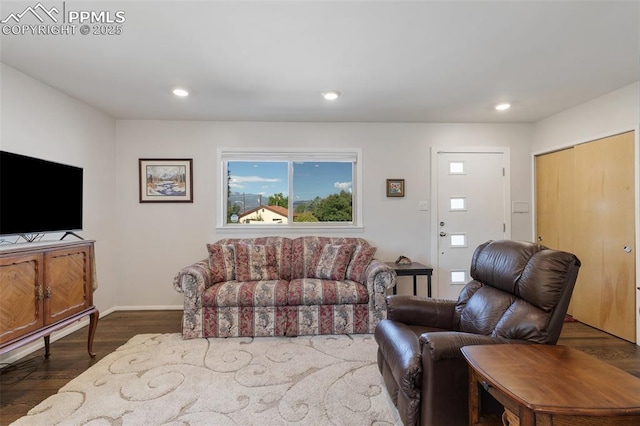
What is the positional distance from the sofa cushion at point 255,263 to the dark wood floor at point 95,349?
919 millimetres

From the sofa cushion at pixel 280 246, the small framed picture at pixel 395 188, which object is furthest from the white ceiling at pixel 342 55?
the sofa cushion at pixel 280 246

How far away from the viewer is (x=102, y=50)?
2.15m

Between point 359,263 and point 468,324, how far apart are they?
1471 mm

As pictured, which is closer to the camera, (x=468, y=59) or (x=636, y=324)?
(x=468, y=59)

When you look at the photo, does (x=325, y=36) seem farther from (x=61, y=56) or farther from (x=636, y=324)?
(x=636, y=324)

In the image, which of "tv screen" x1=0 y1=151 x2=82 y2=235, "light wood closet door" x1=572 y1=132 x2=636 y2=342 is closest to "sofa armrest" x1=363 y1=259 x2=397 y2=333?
"light wood closet door" x1=572 y1=132 x2=636 y2=342

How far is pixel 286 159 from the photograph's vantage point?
393cm

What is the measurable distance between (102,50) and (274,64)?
1.27m

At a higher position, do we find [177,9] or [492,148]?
[177,9]

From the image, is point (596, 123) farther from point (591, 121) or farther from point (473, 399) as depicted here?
point (473, 399)

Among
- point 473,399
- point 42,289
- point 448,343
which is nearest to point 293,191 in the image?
point 42,289

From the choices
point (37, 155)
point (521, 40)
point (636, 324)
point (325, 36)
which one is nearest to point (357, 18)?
point (325, 36)

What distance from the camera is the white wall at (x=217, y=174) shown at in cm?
378

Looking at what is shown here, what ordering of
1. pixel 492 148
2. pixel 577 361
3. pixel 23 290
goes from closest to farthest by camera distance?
1. pixel 577 361
2. pixel 23 290
3. pixel 492 148
